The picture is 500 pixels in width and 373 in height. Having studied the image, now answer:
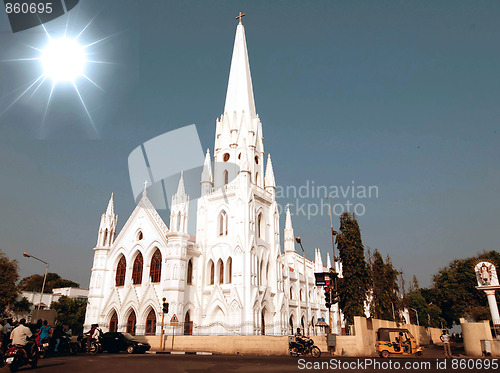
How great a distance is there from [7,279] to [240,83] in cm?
3409

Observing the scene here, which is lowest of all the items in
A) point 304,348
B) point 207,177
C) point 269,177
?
point 304,348

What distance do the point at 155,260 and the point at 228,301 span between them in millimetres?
8842

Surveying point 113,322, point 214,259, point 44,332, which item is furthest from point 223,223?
point 44,332

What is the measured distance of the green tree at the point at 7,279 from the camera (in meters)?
39.0

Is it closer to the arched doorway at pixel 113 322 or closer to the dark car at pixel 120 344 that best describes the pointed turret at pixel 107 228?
the arched doorway at pixel 113 322

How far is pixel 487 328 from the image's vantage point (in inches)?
867

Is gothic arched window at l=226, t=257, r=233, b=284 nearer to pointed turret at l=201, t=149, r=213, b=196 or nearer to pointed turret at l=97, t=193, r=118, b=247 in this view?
pointed turret at l=201, t=149, r=213, b=196

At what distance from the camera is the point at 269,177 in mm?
45125

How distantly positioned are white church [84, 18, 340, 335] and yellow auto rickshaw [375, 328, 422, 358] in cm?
1521

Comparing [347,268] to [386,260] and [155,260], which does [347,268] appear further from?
[155,260]

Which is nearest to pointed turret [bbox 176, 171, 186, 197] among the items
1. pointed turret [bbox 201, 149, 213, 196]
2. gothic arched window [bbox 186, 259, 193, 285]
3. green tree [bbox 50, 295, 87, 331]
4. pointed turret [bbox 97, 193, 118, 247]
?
pointed turret [bbox 201, 149, 213, 196]

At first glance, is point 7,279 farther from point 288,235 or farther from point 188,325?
point 288,235

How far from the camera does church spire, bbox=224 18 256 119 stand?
45.9 meters

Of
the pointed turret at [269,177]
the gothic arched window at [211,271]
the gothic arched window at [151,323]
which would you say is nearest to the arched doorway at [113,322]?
the gothic arched window at [151,323]
